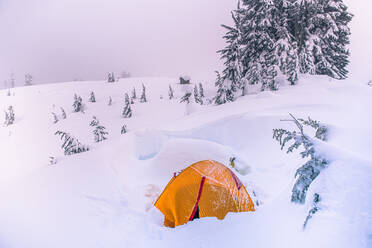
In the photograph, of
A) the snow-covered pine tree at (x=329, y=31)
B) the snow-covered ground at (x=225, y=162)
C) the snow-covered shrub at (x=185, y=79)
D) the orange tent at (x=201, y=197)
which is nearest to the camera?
the snow-covered ground at (x=225, y=162)

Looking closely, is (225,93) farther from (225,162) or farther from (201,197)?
(201,197)

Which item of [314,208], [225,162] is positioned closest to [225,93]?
[225,162]

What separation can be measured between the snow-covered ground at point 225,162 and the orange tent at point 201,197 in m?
0.36

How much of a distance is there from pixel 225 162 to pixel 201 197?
2.29m

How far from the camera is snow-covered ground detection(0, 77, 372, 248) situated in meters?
2.14

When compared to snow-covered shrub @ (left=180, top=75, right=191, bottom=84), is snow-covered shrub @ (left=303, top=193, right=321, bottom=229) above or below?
below

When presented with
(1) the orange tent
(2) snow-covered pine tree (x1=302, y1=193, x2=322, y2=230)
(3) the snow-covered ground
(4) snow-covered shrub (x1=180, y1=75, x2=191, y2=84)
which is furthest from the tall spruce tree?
(4) snow-covered shrub (x1=180, y1=75, x2=191, y2=84)

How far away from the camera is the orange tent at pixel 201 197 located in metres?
4.25

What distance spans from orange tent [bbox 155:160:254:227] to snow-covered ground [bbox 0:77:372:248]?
0.36m

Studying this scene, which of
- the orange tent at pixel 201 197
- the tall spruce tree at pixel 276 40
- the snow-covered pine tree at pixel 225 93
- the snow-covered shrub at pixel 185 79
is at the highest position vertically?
the tall spruce tree at pixel 276 40

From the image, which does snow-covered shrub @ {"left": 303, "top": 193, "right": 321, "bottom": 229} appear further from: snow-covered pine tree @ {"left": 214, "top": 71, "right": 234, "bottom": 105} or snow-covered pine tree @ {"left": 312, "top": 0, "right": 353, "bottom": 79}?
snow-covered pine tree @ {"left": 312, "top": 0, "right": 353, "bottom": 79}

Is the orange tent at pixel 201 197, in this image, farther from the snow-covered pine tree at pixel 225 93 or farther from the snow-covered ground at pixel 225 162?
the snow-covered pine tree at pixel 225 93

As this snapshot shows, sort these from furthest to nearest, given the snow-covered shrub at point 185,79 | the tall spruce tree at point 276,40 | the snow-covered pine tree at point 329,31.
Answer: the snow-covered shrub at point 185,79 < the snow-covered pine tree at point 329,31 < the tall spruce tree at point 276,40

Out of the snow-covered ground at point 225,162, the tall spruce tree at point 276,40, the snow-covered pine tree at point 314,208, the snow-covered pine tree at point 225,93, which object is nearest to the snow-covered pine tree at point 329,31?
the tall spruce tree at point 276,40
